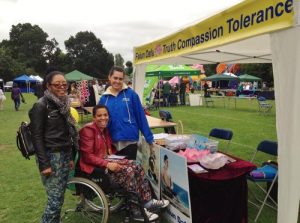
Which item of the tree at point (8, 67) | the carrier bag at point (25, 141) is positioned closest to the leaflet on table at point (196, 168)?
the carrier bag at point (25, 141)

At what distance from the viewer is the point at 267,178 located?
4.06m

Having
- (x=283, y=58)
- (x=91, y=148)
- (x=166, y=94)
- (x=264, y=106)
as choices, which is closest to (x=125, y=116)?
(x=91, y=148)

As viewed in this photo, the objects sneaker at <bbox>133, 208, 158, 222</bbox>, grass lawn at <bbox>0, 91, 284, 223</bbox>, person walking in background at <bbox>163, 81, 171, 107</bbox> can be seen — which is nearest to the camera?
sneaker at <bbox>133, 208, 158, 222</bbox>

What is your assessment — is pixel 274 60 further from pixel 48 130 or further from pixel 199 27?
pixel 48 130

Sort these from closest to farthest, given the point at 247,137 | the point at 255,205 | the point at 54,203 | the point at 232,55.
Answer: the point at 54,203 → the point at 255,205 → the point at 232,55 → the point at 247,137

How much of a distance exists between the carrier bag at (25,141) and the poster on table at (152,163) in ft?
4.92

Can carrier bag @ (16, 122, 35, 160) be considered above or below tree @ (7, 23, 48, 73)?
below

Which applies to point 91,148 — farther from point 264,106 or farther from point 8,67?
point 8,67

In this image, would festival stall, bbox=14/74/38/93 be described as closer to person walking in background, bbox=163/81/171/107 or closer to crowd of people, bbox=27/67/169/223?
person walking in background, bbox=163/81/171/107

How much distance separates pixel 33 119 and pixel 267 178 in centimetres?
276

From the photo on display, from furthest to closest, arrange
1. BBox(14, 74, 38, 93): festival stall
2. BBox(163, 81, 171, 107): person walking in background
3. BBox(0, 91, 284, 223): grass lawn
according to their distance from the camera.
Answer: BBox(14, 74, 38, 93): festival stall, BBox(163, 81, 171, 107): person walking in background, BBox(0, 91, 284, 223): grass lawn

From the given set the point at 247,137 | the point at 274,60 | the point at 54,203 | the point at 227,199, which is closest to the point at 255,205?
the point at 227,199

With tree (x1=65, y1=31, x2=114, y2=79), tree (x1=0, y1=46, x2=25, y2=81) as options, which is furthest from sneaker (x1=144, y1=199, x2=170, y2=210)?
tree (x1=65, y1=31, x2=114, y2=79)

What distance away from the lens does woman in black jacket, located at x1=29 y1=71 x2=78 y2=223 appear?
10.3 feet
